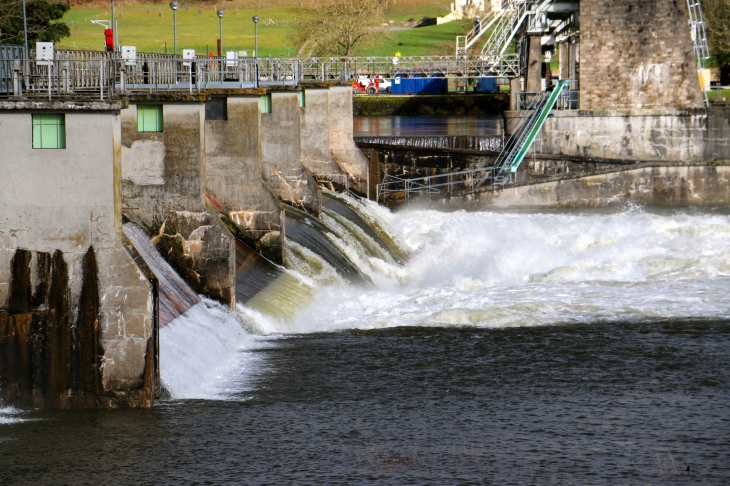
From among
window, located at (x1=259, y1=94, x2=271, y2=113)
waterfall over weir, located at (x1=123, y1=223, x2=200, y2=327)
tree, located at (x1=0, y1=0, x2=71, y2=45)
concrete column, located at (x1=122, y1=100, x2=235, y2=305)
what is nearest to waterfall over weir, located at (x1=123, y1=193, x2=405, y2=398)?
waterfall over weir, located at (x1=123, y1=223, x2=200, y2=327)

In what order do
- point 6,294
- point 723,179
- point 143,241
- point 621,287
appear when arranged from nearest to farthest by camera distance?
point 6,294 < point 143,241 < point 621,287 < point 723,179

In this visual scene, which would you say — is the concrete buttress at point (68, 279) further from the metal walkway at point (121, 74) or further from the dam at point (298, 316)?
the metal walkway at point (121, 74)

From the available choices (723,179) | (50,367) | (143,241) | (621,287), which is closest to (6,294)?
(50,367)

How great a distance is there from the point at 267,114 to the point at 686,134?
20745 mm

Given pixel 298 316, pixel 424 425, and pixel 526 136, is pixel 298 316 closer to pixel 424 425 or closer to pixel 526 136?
pixel 424 425

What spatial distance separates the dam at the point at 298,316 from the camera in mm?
16812

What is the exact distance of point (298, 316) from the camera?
26141 mm

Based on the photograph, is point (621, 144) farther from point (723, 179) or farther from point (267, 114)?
point (267, 114)

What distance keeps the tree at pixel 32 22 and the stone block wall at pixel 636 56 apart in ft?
80.6

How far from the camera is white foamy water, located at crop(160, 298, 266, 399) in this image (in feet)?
64.2

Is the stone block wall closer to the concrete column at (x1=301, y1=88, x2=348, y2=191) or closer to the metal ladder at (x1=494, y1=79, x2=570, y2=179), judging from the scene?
the metal ladder at (x1=494, y1=79, x2=570, y2=179)

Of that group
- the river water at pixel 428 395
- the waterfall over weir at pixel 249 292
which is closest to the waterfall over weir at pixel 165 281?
the waterfall over weir at pixel 249 292

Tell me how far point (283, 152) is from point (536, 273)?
845 cm

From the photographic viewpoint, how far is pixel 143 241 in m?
24.7
